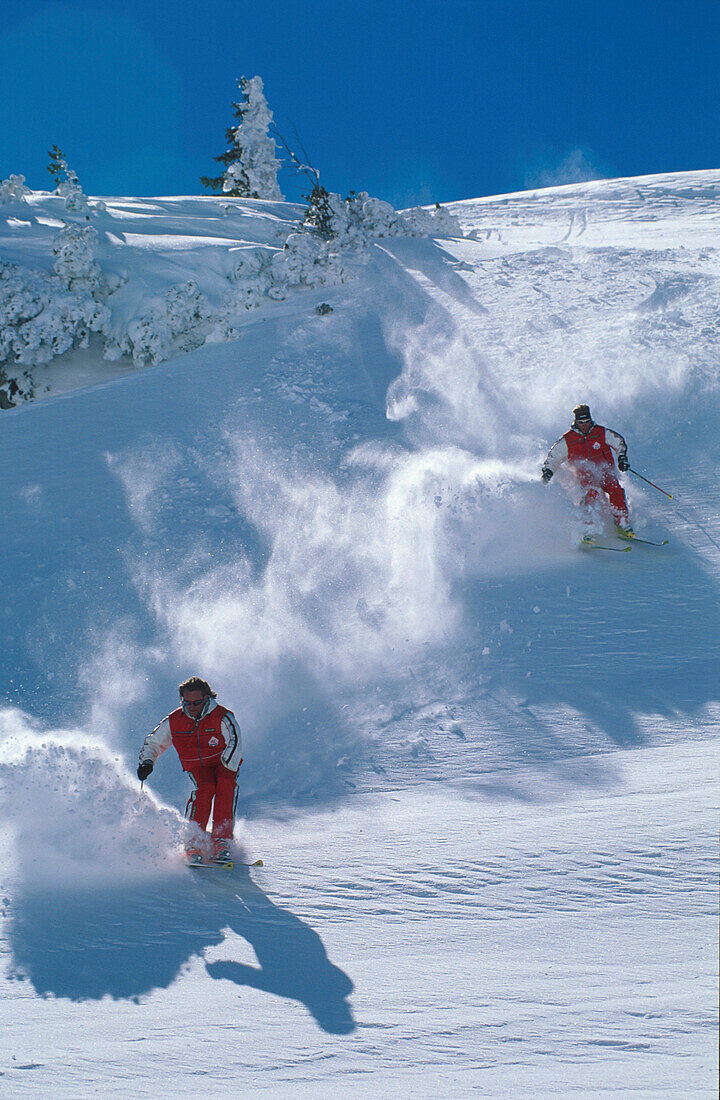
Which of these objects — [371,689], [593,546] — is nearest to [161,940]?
[371,689]

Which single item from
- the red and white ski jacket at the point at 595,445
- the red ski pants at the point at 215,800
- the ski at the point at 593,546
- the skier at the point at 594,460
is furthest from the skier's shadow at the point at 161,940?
the red and white ski jacket at the point at 595,445

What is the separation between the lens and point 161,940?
395cm

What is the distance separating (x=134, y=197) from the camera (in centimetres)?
2527

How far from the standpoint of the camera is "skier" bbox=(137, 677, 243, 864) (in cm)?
492

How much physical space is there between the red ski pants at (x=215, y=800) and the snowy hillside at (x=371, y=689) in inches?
7.4

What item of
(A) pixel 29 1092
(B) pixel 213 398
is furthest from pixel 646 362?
(A) pixel 29 1092

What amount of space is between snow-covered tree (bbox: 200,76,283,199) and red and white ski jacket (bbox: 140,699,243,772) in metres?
33.3

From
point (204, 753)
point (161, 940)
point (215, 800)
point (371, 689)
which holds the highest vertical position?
point (371, 689)

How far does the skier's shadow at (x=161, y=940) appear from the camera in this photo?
3.55 metres

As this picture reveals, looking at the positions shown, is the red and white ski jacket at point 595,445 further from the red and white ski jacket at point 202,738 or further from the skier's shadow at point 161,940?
the skier's shadow at point 161,940

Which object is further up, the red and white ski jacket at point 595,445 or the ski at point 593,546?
the red and white ski jacket at point 595,445

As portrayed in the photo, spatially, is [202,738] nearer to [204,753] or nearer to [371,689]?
[204,753]

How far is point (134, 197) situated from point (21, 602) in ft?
66.3

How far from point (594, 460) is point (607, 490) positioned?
0.35m
